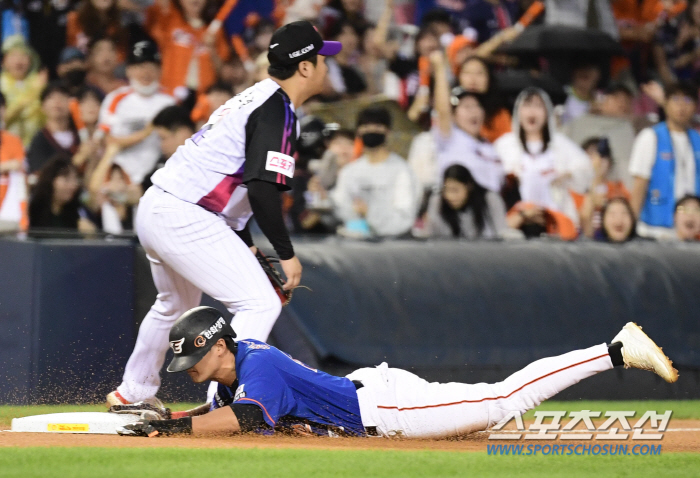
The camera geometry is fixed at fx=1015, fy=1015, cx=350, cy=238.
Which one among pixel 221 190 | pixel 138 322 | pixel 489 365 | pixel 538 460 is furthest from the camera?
pixel 489 365

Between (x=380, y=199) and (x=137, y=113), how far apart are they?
2.29 metres

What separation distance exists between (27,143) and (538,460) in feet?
19.3

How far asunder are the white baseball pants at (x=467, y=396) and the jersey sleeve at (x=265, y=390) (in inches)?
17.0

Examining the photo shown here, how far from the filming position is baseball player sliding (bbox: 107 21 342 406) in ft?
16.5

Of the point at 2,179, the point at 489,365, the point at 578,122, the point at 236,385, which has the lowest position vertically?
the point at 489,365

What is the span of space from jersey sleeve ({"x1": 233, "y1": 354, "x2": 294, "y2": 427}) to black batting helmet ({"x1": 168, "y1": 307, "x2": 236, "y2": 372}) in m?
0.19

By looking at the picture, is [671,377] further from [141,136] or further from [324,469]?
[141,136]

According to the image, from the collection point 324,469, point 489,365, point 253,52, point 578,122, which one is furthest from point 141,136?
point 324,469

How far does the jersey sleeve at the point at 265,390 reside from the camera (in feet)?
14.9

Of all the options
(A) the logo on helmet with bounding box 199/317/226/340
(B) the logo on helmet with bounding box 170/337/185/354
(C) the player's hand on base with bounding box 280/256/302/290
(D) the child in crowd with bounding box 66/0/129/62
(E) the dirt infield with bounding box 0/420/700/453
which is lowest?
(E) the dirt infield with bounding box 0/420/700/453

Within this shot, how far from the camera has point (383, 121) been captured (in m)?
8.95

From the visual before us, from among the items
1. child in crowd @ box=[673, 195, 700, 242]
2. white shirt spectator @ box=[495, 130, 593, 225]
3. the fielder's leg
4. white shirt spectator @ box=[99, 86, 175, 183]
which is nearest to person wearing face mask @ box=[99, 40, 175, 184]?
white shirt spectator @ box=[99, 86, 175, 183]

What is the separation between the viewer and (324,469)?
13.2ft

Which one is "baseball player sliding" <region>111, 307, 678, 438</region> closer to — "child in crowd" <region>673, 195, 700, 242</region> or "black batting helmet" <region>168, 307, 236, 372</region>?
Result: "black batting helmet" <region>168, 307, 236, 372</region>
